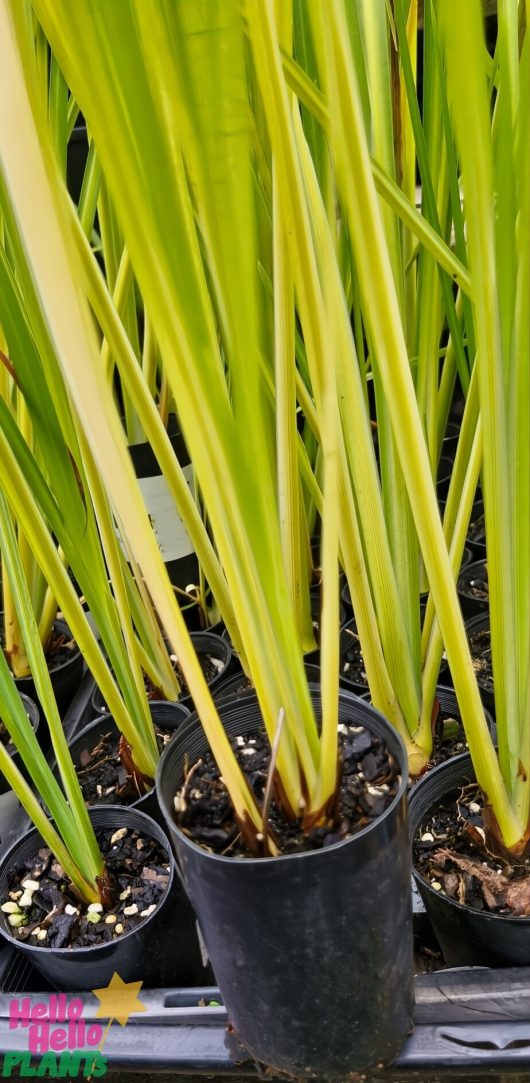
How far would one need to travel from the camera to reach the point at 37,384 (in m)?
0.42

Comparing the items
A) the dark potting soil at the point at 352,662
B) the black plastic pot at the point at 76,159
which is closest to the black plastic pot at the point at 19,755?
the dark potting soil at the point at 352,662

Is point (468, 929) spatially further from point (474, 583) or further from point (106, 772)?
point (474, 583)

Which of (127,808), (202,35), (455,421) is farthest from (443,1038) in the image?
(455,421)

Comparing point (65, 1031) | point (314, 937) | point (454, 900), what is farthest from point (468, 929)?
point (65, 1031)

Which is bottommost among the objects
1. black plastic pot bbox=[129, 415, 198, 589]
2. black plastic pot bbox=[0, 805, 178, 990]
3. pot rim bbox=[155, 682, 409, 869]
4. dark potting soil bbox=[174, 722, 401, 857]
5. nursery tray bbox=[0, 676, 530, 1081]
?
nursery tray bbox=[0, 676, 530, 1081]

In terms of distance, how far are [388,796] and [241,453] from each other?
0.66 ft

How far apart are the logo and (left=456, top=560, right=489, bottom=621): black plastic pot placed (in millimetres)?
498

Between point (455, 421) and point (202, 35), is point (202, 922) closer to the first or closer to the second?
point (202, 35)

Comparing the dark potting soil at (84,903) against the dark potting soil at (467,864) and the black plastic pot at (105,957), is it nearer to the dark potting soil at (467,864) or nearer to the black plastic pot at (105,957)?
the black plastic pot at (105,957)

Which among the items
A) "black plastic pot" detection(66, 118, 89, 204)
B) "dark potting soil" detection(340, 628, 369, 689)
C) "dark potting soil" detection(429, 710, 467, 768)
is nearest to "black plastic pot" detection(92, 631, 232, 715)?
"dark potting soil" detection(340, 628, 369, 689)

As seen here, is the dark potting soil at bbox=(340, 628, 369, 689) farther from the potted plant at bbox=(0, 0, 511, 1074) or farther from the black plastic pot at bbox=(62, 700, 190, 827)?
the potted plant at bbox=(0, 0, 511, 1074)

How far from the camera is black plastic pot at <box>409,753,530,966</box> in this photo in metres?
0.41

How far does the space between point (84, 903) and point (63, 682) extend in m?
0.30

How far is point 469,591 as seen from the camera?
813 mm
